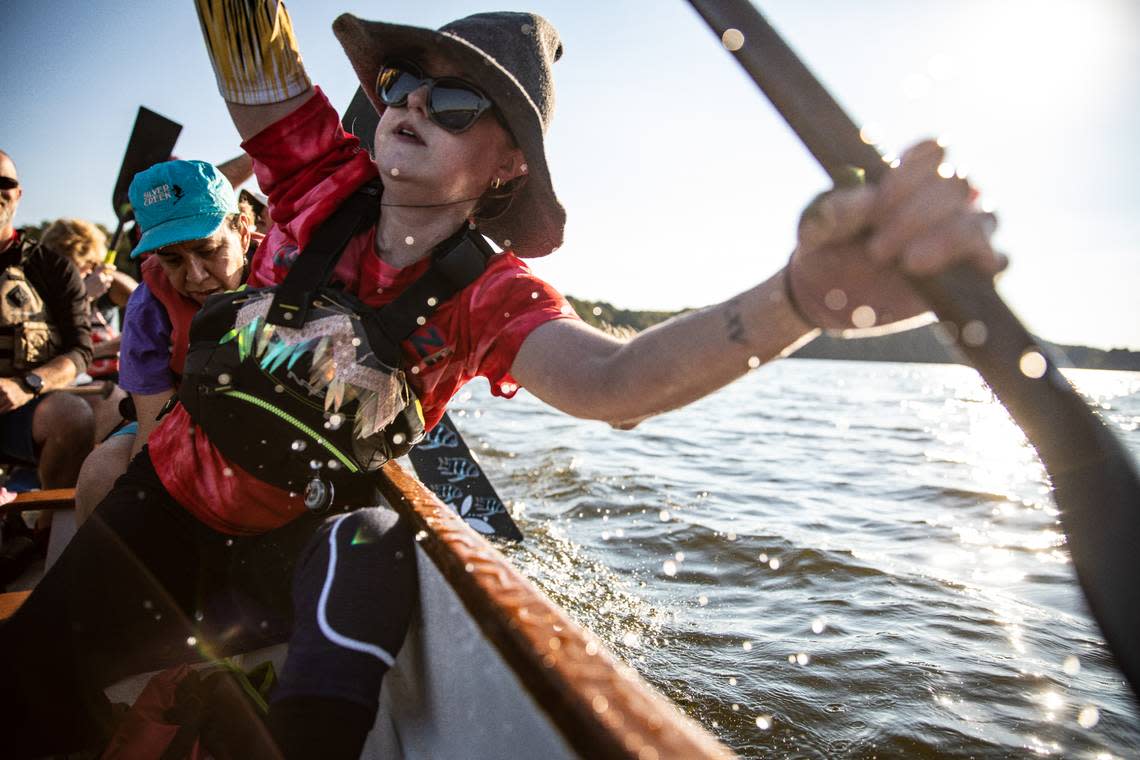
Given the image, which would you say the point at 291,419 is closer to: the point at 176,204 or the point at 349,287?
the point at 349,287

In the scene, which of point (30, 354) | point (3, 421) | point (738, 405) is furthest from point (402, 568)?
point (738, 405)

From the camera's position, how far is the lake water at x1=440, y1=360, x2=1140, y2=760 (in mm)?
2502

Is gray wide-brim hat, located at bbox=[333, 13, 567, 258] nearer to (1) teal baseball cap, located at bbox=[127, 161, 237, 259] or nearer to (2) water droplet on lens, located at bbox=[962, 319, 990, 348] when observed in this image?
(1) teal baseball cap, located at bbox=[127, 161, 237, 259]

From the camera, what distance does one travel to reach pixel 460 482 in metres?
5.21

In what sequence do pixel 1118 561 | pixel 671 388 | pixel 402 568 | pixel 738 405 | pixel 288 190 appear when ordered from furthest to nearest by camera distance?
pixel 738 405 < pixel 288 190 < pixel 402 568 < pixel 671 388 < pixel 1118 561

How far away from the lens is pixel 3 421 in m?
3.72

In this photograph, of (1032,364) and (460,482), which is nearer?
(1032,364)

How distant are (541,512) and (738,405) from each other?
46.4 ft

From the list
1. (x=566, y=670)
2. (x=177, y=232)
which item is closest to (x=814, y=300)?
(x=566, y=670)

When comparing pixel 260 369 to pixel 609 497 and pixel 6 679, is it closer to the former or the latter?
pixel 6 679

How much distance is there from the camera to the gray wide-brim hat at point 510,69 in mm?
1483

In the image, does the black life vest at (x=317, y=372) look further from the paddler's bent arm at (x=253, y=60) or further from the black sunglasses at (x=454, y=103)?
the paddler's bent arm at (x=253, y=60)

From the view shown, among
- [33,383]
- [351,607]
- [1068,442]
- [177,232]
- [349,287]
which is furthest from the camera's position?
[33,383]

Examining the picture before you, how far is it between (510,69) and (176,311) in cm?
162
